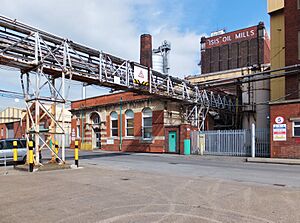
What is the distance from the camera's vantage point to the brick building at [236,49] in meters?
45.2

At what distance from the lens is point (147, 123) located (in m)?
31.3

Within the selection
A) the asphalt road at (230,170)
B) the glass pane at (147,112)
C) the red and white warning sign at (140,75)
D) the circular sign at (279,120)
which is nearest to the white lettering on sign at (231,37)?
the glass pane at (147,112)

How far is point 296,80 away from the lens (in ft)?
87.8

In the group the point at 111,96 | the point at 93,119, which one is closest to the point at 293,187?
the point at 111,96

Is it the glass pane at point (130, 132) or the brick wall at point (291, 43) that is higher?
the brick wall at point (291, 43)

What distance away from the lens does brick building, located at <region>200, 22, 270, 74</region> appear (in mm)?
45219

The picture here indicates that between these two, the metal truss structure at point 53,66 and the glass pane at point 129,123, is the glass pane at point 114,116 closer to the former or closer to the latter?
the glass pane at point 129,123

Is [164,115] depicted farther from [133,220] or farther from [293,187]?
[133,220]

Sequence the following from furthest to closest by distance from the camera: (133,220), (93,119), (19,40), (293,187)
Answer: (93,119) → (19,40) → (293,187) → (133,220)

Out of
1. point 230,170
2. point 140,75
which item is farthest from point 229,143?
point 230,170

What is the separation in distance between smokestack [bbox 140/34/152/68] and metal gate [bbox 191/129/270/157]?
11.1 m

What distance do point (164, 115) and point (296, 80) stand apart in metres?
12.2

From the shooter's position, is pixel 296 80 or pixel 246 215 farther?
pixel 296 80

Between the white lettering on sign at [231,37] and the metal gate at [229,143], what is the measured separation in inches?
1046
